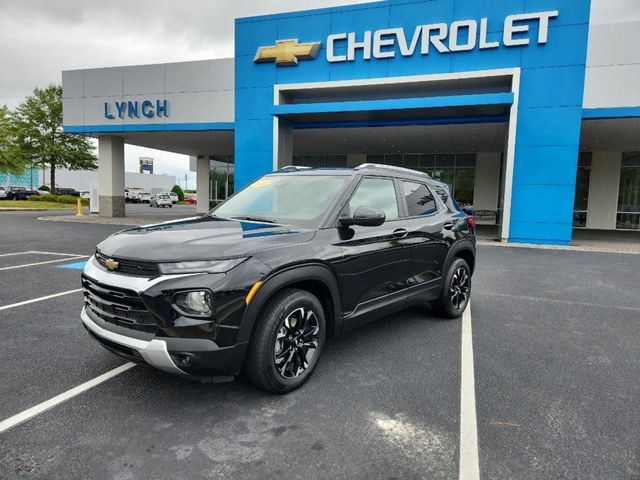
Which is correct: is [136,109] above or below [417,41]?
below

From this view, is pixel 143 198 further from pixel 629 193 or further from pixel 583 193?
pixel 629 193

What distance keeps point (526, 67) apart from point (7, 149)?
1517 inches

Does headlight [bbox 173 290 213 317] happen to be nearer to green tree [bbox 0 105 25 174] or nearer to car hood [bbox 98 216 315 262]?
car hood [bbox 98 216 315 262]

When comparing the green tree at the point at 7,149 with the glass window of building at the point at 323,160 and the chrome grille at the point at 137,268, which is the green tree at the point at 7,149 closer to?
the glass window of building at the point at 323,160

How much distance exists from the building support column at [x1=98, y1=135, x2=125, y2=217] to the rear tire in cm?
2105

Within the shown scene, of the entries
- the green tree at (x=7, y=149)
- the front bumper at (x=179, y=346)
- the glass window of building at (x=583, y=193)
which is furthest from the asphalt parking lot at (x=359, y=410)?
the green tree at (x=7, y=149)

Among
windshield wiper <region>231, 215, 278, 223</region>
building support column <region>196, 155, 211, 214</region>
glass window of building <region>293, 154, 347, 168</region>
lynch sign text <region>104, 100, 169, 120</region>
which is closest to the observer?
windshield wiper <region>231, 215, 278, 223</region>

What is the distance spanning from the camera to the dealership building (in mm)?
13938

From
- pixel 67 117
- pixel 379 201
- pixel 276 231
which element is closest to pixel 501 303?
pixel 379 201

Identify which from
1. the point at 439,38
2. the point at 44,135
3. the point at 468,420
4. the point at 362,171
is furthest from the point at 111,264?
the point at 44,135

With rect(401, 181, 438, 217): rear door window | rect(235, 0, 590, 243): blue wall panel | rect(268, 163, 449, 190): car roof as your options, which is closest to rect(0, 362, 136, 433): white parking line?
rect(268, 163, 449, 190): car roof

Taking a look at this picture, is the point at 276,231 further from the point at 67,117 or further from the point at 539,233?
the point at 67,117

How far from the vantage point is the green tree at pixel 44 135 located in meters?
38.0

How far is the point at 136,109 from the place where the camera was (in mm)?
19984
